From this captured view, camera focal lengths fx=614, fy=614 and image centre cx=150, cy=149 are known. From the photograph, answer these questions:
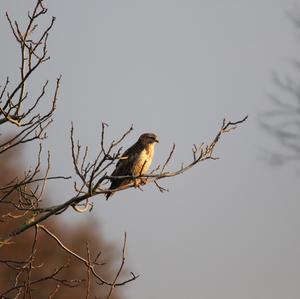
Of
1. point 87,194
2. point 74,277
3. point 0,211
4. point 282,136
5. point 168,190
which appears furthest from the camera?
point 282,136

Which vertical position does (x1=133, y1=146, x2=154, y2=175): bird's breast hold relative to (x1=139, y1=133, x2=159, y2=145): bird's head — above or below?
below

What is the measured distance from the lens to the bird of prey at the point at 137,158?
24.2ft

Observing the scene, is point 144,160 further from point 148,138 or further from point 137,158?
point 148,138

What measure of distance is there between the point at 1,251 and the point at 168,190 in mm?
13909

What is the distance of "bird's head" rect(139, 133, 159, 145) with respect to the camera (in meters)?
7.72

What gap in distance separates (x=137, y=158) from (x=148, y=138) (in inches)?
17.0

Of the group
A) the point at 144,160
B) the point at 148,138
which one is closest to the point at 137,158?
the point at 144,160

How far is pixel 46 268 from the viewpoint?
17.2 m

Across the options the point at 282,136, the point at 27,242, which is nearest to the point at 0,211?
the point at 27,242

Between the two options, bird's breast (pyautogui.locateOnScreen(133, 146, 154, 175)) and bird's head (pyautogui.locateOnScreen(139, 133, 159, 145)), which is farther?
bird's head (pyautogui.locateOnScreen(139, 133, 159, 145))

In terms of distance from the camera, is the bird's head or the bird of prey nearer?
the bird of prey

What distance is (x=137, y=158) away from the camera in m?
7.46

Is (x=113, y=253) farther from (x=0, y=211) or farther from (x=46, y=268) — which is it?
(x=0, y=211)

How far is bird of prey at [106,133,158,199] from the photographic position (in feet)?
24.2
